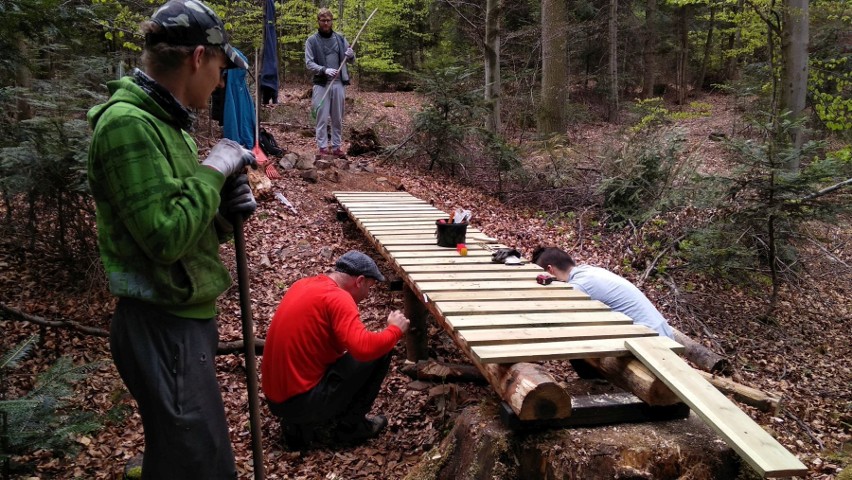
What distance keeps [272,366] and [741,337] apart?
4.92m

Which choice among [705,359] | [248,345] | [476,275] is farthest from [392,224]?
[248,345]

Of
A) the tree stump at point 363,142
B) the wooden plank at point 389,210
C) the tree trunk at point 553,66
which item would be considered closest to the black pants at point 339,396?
the wooden plank at point 389,210

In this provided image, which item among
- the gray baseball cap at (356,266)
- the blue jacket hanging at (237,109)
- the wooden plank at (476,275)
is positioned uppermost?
the blue jacket hanging at (237,109)

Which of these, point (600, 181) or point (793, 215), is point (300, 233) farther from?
point (793, 215)

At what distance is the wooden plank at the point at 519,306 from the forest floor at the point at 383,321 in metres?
0.87

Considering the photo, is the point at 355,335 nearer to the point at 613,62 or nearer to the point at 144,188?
the point at 144,188

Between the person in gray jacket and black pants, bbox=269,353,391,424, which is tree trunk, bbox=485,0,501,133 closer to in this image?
the person in gray jacket

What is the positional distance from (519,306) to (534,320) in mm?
309

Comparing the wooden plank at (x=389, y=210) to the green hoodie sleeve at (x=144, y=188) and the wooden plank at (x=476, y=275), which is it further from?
the green hoodie sleeve at (x=144, y=188)

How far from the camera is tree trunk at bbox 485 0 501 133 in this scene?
34.3 ft

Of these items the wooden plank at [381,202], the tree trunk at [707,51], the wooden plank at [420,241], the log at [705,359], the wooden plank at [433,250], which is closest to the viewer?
the log at [705,359]

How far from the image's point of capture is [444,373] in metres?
4.32

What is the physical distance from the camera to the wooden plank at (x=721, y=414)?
2051 millimetres

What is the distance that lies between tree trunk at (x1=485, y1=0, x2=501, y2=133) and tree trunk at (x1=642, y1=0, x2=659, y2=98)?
37.5ft
